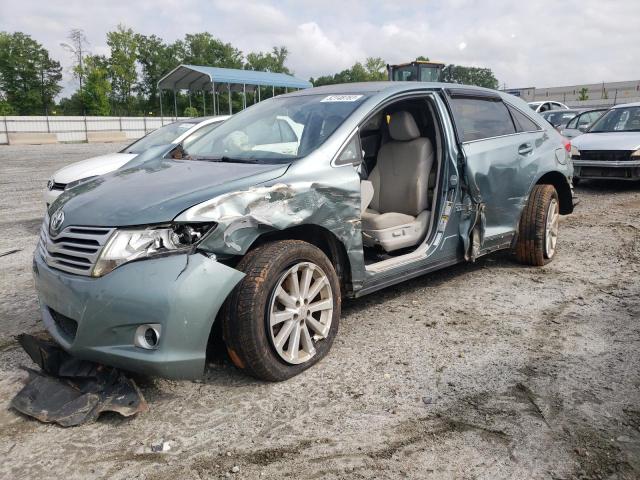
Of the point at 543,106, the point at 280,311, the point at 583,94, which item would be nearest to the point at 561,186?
the point at 280,311

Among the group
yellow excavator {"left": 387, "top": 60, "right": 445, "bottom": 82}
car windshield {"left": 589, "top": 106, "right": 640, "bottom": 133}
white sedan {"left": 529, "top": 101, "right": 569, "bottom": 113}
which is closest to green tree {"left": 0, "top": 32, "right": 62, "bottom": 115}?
yellow excavator {"left": 387, "top": 60, "right": 445, "bottom": 82}

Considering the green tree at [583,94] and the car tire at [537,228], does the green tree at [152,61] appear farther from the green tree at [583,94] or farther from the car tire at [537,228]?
the car tire at [537,228]

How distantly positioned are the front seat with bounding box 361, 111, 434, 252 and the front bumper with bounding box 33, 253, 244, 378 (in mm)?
1669

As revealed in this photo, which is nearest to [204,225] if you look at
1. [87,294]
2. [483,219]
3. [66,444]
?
[87,294]

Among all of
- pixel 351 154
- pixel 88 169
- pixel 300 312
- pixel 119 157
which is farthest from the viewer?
pixel 119 157

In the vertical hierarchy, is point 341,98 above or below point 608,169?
above

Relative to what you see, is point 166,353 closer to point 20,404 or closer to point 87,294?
point 87,294

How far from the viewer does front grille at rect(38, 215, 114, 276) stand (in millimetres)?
2736

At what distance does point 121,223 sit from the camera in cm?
274

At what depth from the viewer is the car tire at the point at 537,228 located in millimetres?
5004

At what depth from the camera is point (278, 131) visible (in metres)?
3.92

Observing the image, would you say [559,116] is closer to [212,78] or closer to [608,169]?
[608,169]

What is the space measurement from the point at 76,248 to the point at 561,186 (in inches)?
185

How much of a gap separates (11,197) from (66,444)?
29.9 feet
